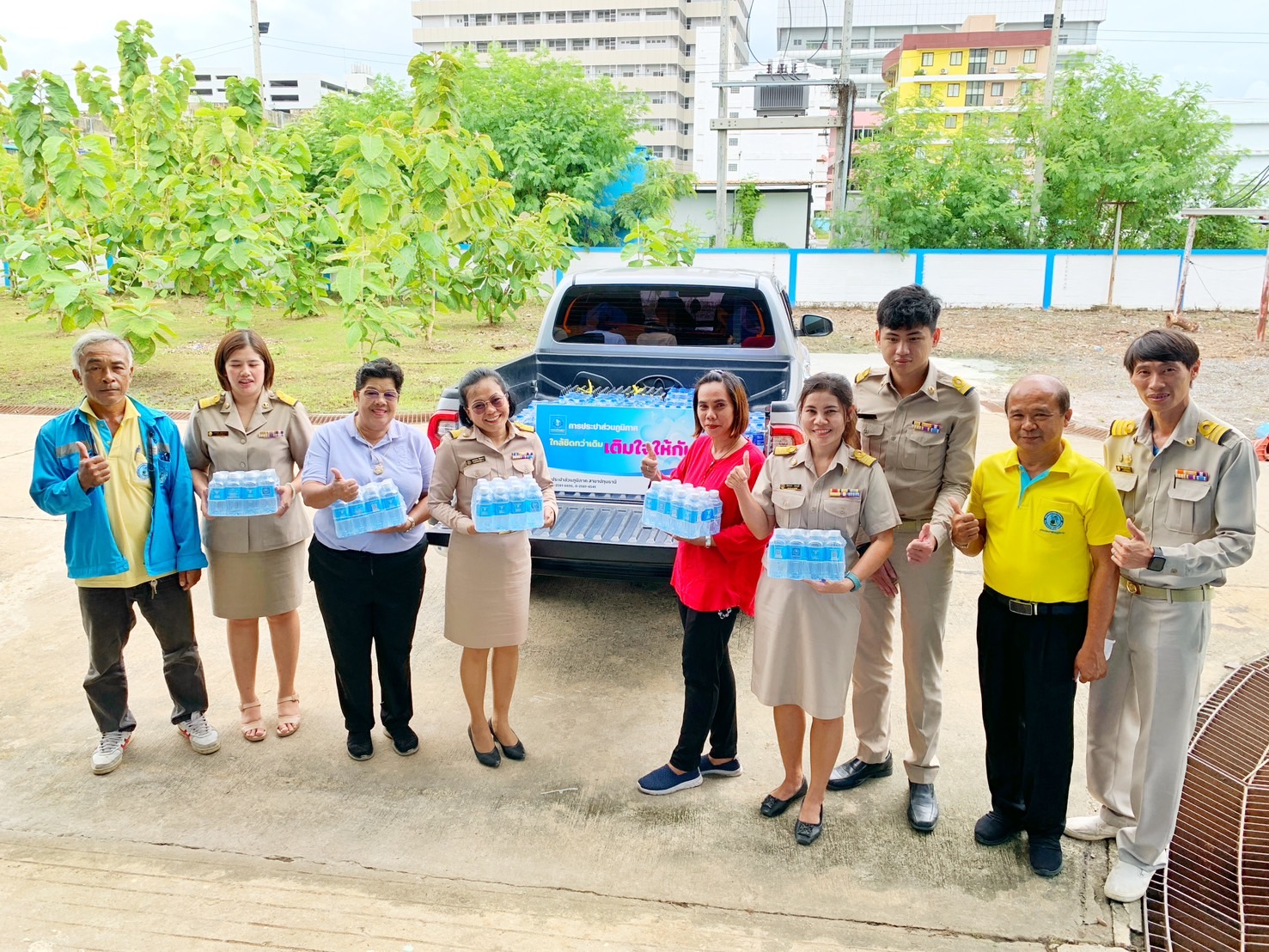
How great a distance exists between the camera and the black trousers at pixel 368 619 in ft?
11.5

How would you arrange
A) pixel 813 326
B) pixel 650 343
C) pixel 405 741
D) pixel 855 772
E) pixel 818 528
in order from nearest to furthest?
1. pixel 818 528
2. pixel 855 772
3. pixel 405 741
4. pixel 650 343
5. pixel 813 326

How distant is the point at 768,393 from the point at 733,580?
7.40 ft

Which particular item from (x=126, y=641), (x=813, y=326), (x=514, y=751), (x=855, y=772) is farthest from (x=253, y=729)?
(x=813, y=326)

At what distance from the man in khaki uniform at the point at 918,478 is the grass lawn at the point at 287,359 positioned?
7817 millimetres

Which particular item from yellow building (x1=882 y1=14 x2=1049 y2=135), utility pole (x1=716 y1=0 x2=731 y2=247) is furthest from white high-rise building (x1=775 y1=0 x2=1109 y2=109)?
utility pole (x1=716 y1=0 x2=731 y2=247)

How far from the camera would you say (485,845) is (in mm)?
3117

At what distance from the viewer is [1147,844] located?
2832 mm

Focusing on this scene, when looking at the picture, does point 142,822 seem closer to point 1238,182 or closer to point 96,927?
point 96,927

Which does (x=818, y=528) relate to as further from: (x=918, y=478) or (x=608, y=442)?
(x=608, y=442)

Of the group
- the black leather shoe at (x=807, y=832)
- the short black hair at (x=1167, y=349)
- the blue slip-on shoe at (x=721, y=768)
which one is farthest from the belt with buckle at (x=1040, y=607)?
the blue slip-on shoe at (x=721, y=768)

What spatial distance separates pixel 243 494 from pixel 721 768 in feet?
6.72

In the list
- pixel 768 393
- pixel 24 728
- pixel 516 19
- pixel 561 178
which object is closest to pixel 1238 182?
pixel 561 178

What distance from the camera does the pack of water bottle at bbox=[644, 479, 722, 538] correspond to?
3.03 metres

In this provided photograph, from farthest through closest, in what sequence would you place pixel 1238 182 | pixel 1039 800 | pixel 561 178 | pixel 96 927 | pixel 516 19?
pixel 516 19 < pixel 561 178 < pixel 1238 182 < pixel 1039 800 < pixel 96 927
